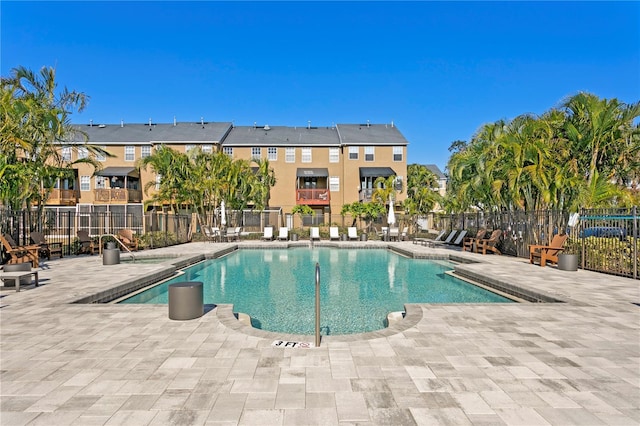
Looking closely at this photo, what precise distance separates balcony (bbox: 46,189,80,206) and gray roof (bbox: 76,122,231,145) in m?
5.03

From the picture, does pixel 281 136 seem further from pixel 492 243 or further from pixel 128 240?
pixel 492 243

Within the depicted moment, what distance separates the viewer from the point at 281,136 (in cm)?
3588

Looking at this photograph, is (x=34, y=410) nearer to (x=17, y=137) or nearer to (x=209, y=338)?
(x=209, y=338)

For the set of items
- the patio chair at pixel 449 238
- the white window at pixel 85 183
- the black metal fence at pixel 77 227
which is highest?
the white window at pixel 85 183

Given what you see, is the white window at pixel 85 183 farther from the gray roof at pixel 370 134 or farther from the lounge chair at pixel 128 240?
the gray roof at pixel 370 134

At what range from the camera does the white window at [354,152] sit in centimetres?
3431

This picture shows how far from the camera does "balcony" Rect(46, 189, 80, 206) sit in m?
31.1

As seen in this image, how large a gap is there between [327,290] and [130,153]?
3075 cm

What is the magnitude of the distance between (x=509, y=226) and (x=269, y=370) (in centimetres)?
1433

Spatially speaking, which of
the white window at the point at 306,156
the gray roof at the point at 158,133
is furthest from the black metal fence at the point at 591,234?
the gray roof at the point at 158,133

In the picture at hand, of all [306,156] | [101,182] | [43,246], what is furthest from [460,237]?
[101,182]

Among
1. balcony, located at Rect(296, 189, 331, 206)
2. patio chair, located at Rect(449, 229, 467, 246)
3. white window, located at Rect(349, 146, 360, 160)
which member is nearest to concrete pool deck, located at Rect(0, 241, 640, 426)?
patio chair, located at Rect(449, 229, 467, 246)

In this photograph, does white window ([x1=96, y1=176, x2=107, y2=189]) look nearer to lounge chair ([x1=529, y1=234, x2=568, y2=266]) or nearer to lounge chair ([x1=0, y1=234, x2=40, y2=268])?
lounge chair ([x1=0, y1=234, x2=40, y2=268])

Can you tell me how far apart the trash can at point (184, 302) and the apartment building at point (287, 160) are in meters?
27.8
